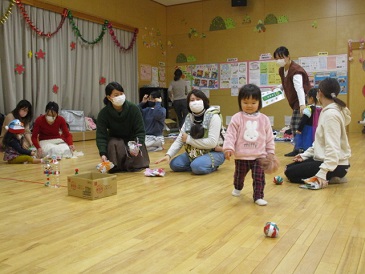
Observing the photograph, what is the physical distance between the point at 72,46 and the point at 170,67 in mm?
3003

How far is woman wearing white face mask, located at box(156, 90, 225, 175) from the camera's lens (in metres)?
3.34

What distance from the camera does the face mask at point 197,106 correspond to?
3315mm

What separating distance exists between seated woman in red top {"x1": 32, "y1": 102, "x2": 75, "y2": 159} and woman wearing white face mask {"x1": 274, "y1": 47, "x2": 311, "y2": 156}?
259cm

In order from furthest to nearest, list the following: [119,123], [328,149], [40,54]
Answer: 1. [40,54]
2. [119,123]
3. [328,149]

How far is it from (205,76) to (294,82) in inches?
179

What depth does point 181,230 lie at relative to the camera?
1877 mm

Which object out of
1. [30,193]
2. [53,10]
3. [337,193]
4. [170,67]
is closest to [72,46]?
[53,10]

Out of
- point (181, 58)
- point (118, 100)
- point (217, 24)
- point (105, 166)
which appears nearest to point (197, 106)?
point (118, 100)

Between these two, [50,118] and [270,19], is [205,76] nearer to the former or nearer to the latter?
[270,19]

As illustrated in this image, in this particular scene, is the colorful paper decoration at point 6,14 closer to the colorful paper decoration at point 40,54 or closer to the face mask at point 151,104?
the colorful paper decoration at point 40,54

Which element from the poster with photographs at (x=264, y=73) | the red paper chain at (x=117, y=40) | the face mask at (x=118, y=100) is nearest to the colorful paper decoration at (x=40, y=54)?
the red paper chain at (x=117, y=40)

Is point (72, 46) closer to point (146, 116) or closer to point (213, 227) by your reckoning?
point (146, 116)

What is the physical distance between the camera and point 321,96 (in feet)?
9.44

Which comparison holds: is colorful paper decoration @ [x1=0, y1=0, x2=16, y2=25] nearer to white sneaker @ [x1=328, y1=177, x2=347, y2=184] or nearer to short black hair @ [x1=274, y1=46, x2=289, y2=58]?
short black hair @ [x1=274, y1=46, x2=289, y2=58]
